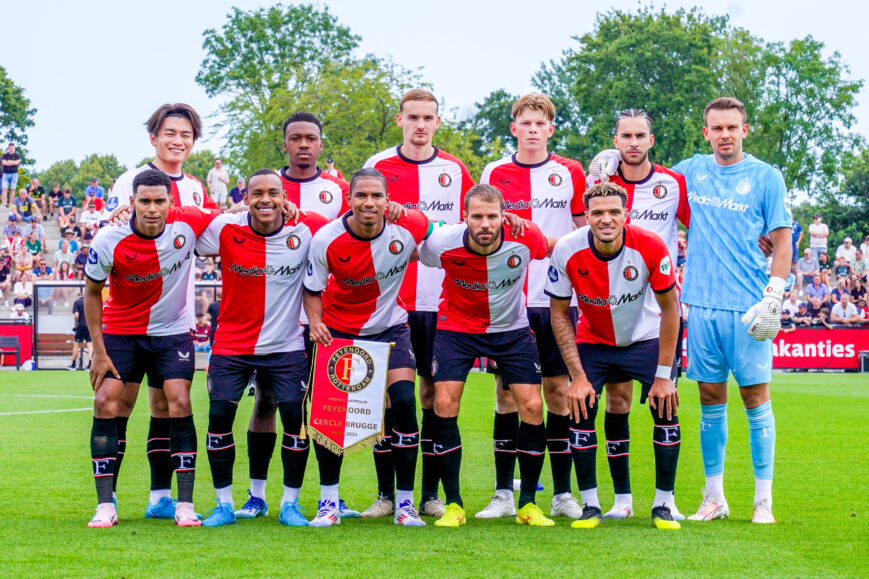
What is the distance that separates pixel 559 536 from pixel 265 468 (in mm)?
2153

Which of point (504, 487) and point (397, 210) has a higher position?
point (397, 210)

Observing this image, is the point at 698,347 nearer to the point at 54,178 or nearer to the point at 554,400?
the point at 554,400

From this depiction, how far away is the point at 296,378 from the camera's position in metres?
7.11

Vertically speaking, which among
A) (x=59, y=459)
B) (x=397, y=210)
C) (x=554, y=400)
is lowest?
(x=59, y=459)

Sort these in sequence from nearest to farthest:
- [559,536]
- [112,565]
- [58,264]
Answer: [112,565] → [559,536] → [58,264]

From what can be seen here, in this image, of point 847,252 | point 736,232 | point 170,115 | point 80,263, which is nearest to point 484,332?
point 736,232

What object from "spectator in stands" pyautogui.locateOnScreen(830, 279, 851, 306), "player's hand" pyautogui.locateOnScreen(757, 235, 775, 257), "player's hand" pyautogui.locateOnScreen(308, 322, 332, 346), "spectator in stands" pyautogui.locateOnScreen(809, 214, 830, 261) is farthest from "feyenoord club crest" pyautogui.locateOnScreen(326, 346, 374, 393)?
"spectator in stands" pyautogui.locateOnScreen(809, 214, 830, 261)

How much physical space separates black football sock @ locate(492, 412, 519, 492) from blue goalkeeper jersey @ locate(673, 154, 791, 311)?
1532 mm

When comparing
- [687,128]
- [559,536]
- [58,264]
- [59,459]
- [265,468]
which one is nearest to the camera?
[559,536]

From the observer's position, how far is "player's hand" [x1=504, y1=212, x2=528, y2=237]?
23.1ft

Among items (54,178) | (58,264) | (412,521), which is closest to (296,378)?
(412,521)

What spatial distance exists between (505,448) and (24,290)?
→ 82.7 feet

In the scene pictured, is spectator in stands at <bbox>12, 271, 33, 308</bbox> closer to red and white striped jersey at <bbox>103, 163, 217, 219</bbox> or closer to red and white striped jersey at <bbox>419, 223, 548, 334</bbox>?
red and white striped jersey at <bbox>103, 163, 217, 219</bbox>

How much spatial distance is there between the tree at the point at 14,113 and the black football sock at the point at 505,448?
66.6 meters
